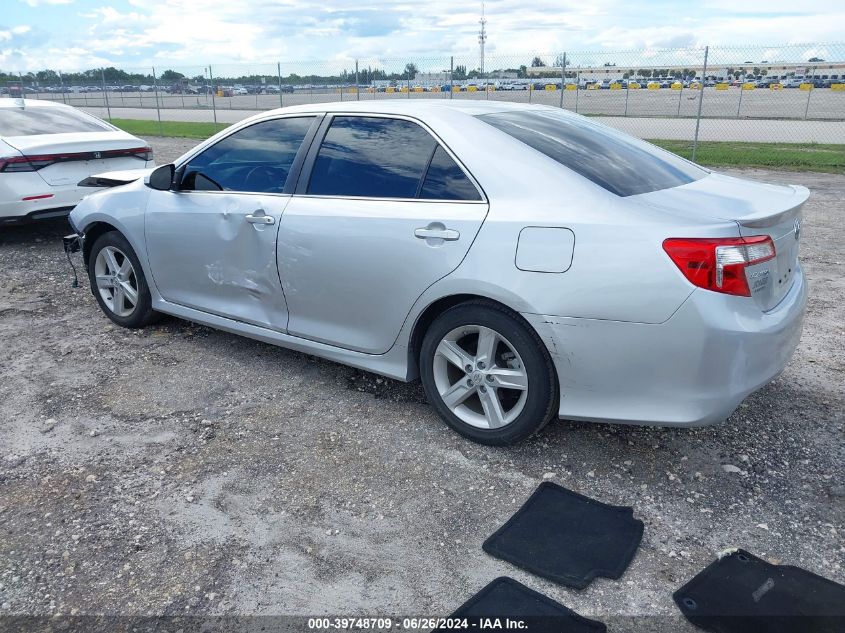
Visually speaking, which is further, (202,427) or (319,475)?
(202,427)

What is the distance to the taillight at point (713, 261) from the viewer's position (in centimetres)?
279

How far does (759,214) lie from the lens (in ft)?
9.80

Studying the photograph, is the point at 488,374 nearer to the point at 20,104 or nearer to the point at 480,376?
the point at 480,376

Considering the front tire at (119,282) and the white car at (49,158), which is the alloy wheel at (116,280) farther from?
the white car at (49,158)

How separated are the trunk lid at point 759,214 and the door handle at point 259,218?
78.4 inches

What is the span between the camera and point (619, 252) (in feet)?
9.48

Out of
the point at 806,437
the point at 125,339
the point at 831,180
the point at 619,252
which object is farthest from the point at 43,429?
the point at 831,180

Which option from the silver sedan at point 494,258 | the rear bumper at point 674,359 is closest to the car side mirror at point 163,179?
the silver sedan at point 494,258

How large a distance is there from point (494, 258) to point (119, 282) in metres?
3.19

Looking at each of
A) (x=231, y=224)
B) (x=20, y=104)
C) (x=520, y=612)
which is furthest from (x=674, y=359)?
(x=20, y=104)

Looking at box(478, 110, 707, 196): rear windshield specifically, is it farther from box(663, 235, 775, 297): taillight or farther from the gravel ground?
the gravel ground

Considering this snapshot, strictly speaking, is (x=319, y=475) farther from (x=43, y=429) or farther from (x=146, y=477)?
(x=43, y=429)

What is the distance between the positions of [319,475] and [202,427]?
854mm

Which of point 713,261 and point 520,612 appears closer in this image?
point 520,612
